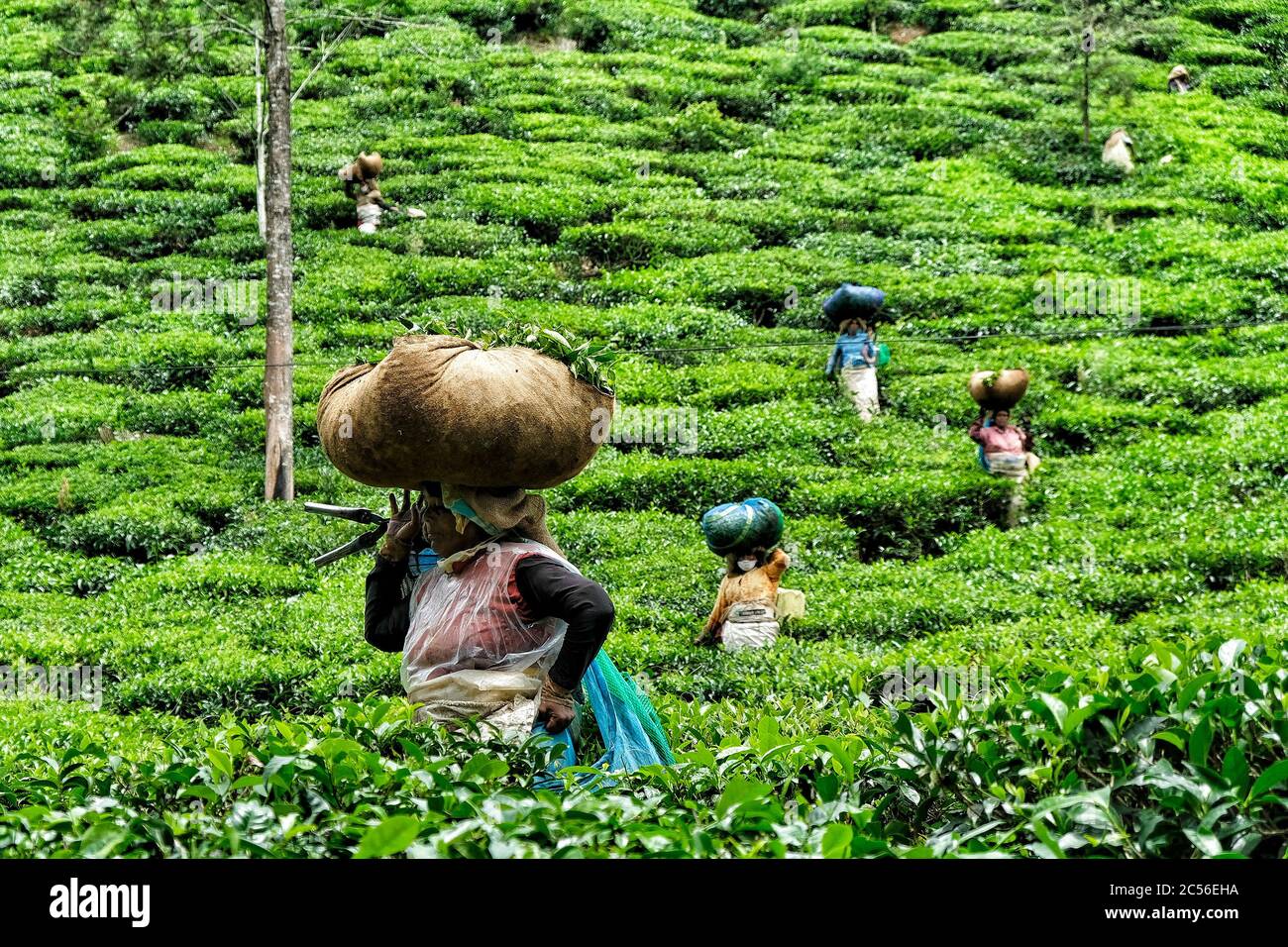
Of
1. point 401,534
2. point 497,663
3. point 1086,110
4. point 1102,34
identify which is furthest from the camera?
point 1102,34

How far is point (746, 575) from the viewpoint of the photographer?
988 cm

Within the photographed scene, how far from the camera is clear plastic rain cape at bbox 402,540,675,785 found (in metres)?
5.41

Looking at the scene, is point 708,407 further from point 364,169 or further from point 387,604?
point 387,604

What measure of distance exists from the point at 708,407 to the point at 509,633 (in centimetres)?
970

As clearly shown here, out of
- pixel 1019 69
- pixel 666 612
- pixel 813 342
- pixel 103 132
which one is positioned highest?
pixel 1019 69

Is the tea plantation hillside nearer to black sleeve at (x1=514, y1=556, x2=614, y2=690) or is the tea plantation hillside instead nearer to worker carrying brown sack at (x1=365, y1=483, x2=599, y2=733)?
worker carrying brown sack at (x1=365, y1=483, x2=599, y2=733)

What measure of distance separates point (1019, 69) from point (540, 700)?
25.7 metres

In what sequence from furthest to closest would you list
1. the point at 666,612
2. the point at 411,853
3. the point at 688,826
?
the point at 666,612 < the point at 688,826 < the point at 411,853

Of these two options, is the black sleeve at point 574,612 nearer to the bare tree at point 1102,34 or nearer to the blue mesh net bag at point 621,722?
the blue mesh net bag at point 621,722

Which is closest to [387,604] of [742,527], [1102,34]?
[742,527]

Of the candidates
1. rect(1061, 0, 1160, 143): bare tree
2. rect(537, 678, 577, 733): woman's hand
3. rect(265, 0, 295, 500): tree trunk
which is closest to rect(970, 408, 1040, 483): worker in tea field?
rect(265, 0, 295, 500): tree trunk

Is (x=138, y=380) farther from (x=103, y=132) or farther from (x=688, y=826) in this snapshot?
(x=688, y=826)

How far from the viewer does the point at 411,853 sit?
127 inches
